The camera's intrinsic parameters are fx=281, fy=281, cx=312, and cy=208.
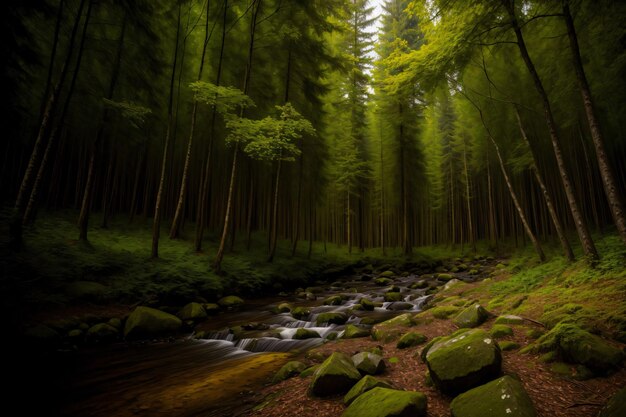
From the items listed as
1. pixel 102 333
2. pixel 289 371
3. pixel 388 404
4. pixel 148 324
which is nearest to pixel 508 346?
pixel 388 404

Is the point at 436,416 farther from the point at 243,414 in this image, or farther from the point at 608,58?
the point at 608,58

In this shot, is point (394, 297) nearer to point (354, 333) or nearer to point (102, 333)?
point (354, 333)

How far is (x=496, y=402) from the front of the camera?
9.04 feet

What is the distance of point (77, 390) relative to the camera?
489 centimetres

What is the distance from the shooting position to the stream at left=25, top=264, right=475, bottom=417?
432cm

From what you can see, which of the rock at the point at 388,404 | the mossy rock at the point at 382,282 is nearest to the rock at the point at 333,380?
the rock at the point at 388,404

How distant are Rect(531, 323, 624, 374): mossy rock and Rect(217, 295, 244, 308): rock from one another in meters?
9.61

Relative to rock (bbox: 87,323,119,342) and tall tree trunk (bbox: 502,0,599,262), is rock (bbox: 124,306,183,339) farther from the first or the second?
tall tree trunk (bbox: 502,0,599,262)

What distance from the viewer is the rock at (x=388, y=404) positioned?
290cm

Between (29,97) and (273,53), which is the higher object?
(273,53)

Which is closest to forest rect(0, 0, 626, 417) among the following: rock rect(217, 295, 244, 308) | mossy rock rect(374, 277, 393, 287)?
rock rect(217, 295, 244, 308)

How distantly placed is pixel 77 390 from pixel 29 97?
629 inches

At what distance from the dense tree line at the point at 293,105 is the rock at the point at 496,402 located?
576 centimetres

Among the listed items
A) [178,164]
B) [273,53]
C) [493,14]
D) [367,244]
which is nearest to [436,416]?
[493,14]
